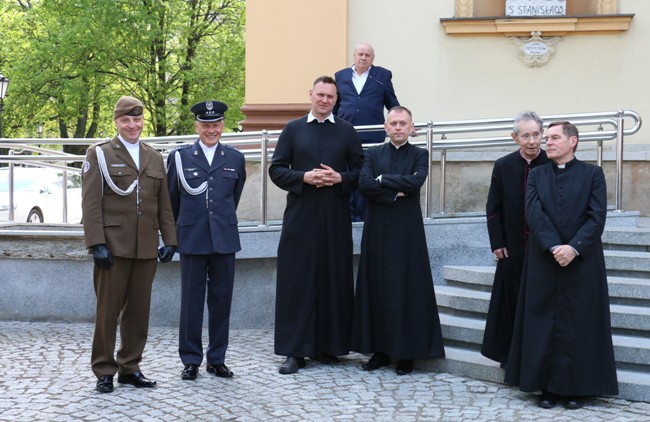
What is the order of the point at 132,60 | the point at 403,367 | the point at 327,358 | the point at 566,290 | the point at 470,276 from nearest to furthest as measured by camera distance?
the point at 566,290 → the point at 403,367 → the point at 327,358 → the point at 470,276 → the point at 132,60

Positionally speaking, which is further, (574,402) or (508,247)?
(508,247)

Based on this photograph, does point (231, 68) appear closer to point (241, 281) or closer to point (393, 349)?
point (241, 281)

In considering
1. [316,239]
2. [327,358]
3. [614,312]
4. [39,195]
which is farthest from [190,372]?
[39,195]

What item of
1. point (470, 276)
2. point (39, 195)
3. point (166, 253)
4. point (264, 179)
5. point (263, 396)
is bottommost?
point (263, 396)

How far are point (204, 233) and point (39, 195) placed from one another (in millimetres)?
5915

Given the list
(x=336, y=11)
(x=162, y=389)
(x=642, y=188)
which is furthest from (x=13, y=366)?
(x=642, y=188)

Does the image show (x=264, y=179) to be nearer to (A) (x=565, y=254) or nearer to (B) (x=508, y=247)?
(B) (x=508, y=247)

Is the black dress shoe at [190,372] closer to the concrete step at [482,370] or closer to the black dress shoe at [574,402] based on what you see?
the concrete step at [482,370]

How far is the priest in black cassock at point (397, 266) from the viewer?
22.4ft

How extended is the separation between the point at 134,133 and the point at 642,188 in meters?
5.46

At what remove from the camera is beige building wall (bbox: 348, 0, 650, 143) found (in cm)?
1024

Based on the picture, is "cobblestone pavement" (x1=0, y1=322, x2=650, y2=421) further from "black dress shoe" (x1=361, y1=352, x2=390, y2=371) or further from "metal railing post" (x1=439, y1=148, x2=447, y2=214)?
"metal railing post" (x1=439, y1=148, x2=447, y2=214)

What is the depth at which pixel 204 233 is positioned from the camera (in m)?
6.68

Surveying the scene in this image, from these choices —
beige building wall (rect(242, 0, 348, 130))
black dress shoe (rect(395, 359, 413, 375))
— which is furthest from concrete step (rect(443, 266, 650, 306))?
beige building wall (rect(242, 0, 348, 130))
